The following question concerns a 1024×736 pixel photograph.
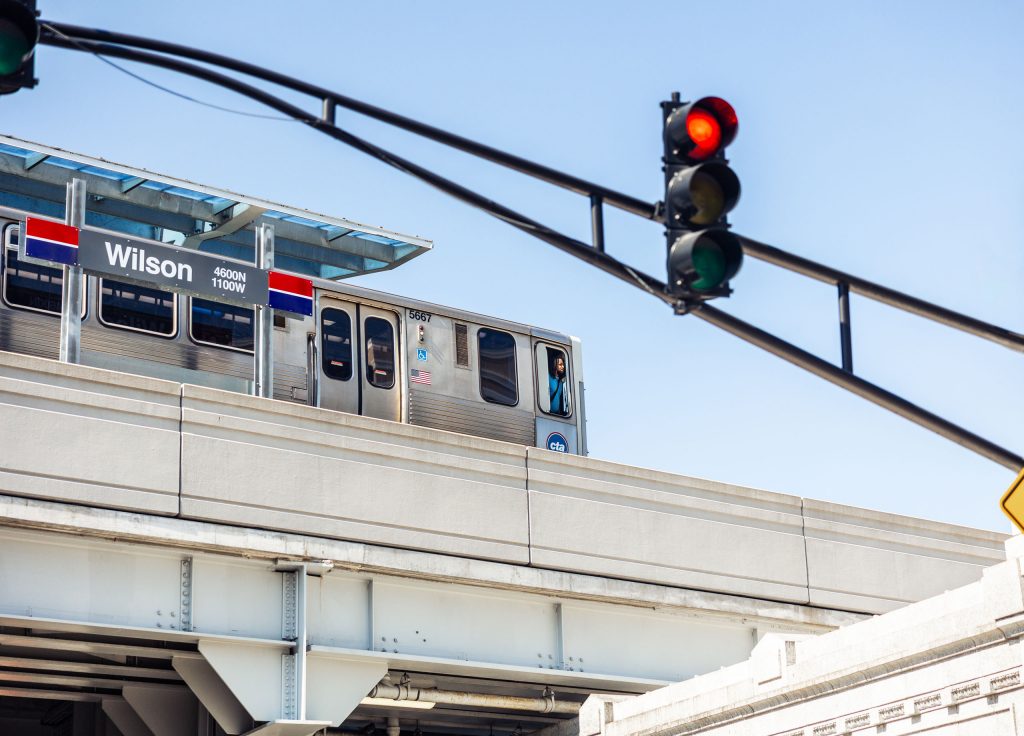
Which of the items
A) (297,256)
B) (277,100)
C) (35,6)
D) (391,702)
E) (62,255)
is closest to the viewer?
(35,6)

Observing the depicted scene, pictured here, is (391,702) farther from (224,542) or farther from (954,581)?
(954,581)

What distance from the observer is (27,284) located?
22750mm

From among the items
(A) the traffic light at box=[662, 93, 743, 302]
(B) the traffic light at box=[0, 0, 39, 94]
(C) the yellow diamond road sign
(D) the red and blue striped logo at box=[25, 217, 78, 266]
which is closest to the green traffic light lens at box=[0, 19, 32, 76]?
(B) the traffic light at box=[0, 0, 39, 94]

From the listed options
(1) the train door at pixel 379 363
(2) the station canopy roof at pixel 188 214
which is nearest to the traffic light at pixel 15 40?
(1) the train door at pixel 379 363

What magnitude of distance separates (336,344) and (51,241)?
5.80 m

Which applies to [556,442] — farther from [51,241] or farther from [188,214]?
[51,241]

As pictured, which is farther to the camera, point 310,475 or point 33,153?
point 33,153

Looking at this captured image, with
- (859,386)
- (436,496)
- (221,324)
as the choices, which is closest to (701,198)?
(859,386)

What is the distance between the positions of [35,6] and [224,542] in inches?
501

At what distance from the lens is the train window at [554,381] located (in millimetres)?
28109

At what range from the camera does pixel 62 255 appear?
2097cm

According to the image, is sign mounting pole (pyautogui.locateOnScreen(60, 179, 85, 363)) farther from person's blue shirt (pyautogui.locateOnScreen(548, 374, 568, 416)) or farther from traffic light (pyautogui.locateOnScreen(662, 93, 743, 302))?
traffic light (pyautogui.locateOnScreen(662, 93, 743, 302))

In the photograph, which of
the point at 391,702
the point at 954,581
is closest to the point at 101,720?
the point at 391,702

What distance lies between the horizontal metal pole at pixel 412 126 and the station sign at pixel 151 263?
12211mm
